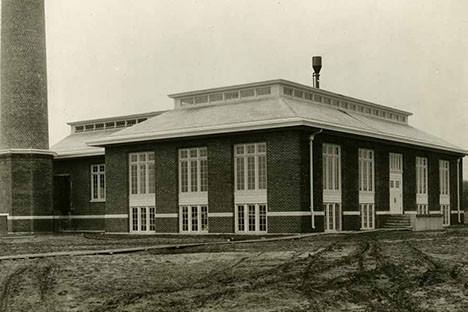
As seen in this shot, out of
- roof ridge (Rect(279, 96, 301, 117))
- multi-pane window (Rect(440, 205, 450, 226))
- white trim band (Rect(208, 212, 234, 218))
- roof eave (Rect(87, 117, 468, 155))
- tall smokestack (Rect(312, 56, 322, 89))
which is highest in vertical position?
tall smokestack (Rect(312, 56, 322, 89))

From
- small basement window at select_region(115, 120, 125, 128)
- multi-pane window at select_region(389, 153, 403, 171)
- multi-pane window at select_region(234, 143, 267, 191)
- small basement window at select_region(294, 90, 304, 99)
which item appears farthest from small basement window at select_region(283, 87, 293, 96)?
small basement window at select_region(115, 120, 125, 128)

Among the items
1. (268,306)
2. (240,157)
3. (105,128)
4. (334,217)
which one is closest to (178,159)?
(240,157)

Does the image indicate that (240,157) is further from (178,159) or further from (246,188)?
(178,159)

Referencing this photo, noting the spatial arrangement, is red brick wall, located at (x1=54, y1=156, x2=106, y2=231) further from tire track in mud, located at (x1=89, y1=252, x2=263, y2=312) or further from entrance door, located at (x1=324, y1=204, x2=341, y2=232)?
tire track in mud, located at (x1=89, y1=252, x2=263, y2=312)

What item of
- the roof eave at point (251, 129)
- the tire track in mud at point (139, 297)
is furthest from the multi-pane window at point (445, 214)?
the tire track in mud at point (139, 297)

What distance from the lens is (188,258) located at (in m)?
19.5

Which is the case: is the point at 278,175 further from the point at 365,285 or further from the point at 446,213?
the point at 365,285

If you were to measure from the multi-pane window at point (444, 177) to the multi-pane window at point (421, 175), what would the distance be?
236 cm

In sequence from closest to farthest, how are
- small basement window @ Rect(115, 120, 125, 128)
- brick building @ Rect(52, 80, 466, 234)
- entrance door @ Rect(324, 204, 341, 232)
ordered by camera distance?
brick building @ Rect(52, 80, 466, 234) → entrance door @ Rect(324, 204, 341, 232) → small basement window @ Rect(115, 120, 125, 128)

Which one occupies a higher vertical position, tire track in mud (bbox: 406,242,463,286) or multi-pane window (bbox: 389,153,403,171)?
multi-pane window (bbox: 389,153,403,171)

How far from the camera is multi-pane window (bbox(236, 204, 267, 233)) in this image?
107 feet

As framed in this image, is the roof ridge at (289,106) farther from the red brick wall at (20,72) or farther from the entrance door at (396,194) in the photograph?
the red brick wall at (20,72)

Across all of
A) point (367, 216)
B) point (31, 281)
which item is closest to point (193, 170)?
point (367, 216)

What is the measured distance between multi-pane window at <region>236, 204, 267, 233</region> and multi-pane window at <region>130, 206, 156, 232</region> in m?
5.40
